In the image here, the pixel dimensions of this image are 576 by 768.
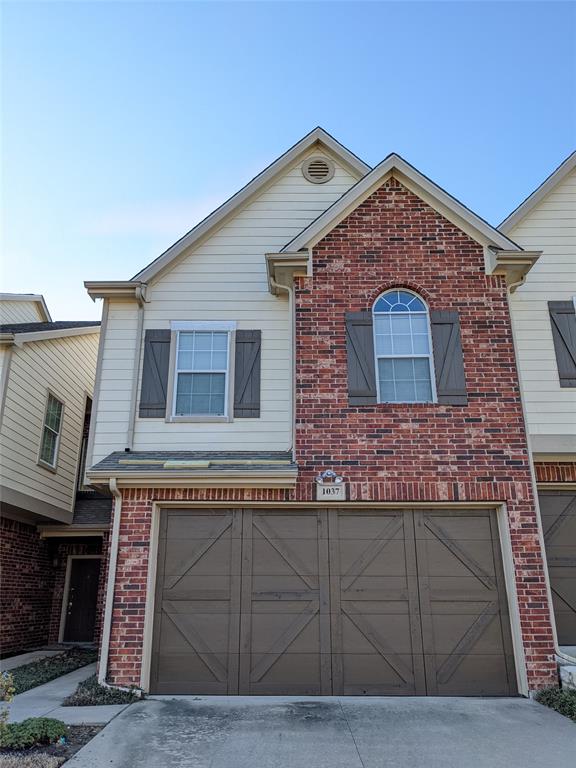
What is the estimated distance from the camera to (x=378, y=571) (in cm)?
782

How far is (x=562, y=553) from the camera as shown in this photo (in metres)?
8.49

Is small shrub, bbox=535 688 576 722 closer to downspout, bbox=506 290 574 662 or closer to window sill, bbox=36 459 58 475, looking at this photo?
downspout, bbox=506 290 574 662

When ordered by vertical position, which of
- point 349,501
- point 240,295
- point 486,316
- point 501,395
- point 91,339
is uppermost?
point 91,339

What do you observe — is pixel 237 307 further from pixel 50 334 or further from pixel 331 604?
pixel 50 334

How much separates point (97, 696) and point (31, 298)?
1083 cm

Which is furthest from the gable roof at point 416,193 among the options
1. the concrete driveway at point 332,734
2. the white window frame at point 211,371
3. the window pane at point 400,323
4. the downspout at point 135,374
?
the concrete driveway at point 332,734

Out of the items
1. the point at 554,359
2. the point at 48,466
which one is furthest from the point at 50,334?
the point at 554,359

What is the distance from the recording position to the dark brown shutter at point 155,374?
29.0 ft

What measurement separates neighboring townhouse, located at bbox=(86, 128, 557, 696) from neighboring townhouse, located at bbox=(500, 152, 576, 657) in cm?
75

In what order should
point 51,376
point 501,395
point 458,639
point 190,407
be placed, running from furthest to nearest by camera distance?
Result: point 51,376
point 190,407
point 501,395
point 458,639

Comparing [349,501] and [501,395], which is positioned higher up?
[501,395]

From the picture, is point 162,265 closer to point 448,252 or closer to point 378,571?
point 448,252

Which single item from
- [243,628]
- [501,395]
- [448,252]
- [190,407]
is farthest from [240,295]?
[243,628]

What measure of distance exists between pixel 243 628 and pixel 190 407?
133 inches
